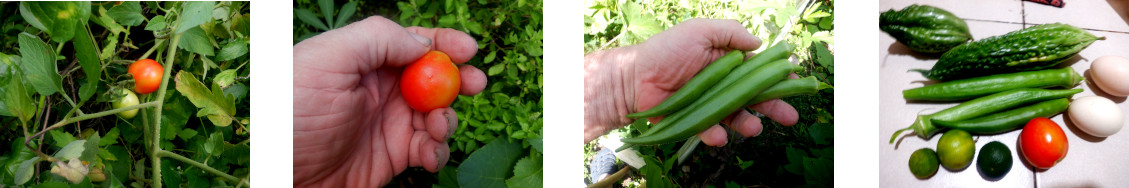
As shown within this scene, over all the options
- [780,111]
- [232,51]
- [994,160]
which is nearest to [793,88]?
[780,111]

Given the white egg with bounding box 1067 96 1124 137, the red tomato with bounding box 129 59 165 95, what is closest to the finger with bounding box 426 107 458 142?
the red tomato with bounding box 129 59 165 95

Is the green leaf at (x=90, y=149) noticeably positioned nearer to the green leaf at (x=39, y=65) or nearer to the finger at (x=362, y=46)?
the green leaf at (x=39, y=65)

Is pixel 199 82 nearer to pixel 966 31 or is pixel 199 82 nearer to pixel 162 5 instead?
pixel 162 5

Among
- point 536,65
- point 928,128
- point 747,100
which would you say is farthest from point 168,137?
point 928,128

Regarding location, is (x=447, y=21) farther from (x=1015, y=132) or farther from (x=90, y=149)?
(x=1015, y=132)

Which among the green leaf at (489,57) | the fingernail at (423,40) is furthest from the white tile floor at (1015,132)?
the fingernail at (423,40)

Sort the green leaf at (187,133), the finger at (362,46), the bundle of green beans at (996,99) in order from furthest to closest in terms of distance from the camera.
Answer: the bundle of green beans at (996,99) → the green leaf at (187,133) → the finger at (362,46)

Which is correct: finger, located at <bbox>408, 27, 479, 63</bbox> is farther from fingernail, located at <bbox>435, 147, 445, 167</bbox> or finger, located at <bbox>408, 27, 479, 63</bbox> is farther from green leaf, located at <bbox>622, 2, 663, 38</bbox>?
green leaf, located at <bbox>622, 2, 663, 38</bbox>
